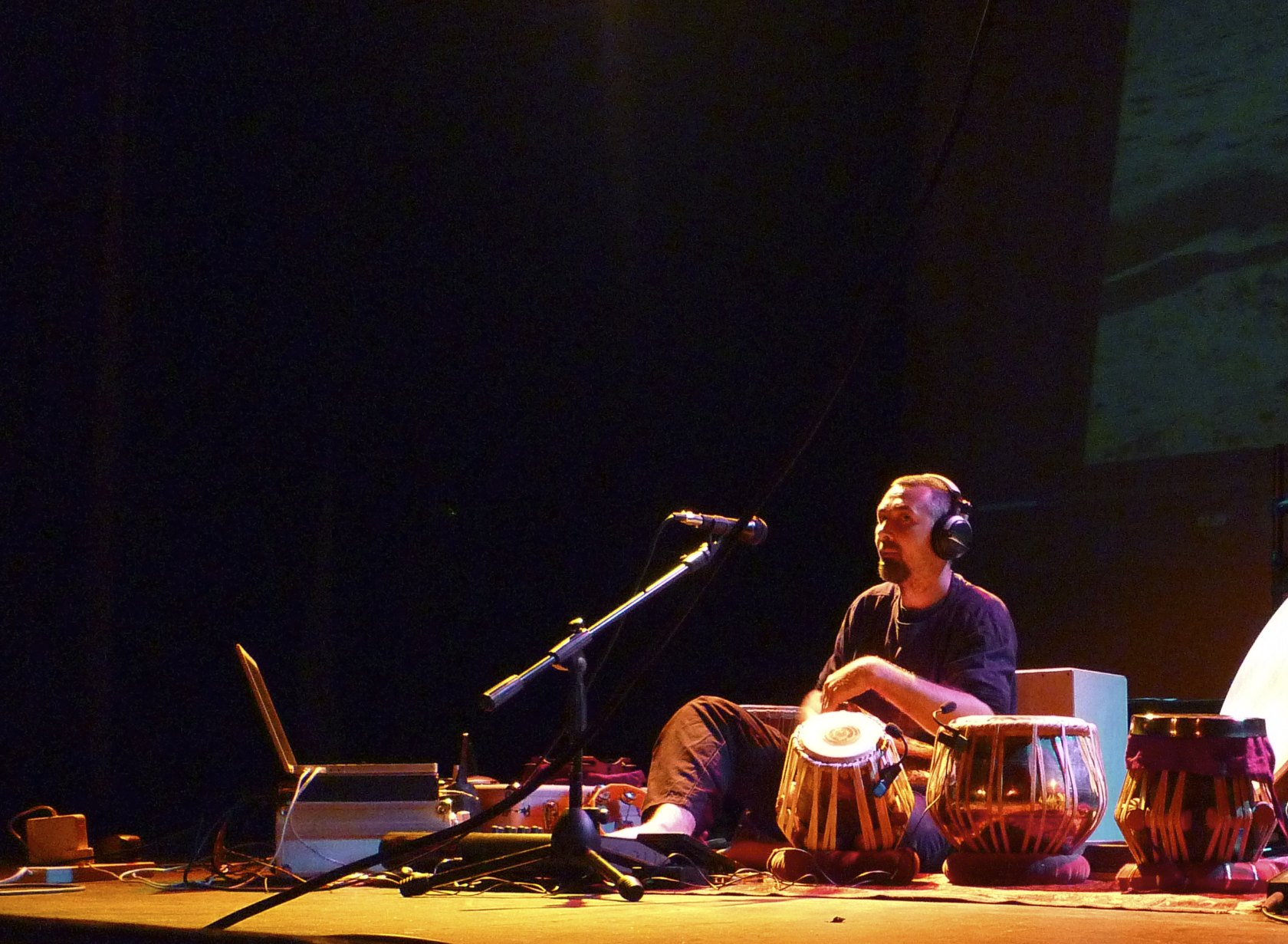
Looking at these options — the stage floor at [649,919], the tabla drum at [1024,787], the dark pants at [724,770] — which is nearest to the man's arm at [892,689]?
the dark pants at [724,770]

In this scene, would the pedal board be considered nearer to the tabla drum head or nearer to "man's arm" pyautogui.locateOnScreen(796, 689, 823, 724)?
the tabla drum head

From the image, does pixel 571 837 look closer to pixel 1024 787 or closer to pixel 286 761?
pixel 1024 787

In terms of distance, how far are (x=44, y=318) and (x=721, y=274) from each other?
2652mm

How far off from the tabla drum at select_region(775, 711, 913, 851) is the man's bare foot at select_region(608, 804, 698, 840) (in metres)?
0.31

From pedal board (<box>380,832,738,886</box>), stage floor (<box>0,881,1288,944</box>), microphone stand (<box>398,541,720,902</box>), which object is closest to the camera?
stage floor (<box>0,881,1288,944</box>)

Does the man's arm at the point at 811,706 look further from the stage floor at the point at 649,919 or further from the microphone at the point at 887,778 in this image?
the stage floor at the point at 649,919

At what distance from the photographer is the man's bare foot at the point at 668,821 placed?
3.06 metres

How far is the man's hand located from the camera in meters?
3.12

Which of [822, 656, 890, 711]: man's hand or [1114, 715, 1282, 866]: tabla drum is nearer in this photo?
[1114, 715, 1282, 866]: tabla drum

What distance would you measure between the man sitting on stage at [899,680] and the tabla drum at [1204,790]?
0.75 metres

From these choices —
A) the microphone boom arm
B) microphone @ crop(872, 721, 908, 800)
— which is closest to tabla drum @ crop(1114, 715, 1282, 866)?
microphone @ crop(872, 721, 908, 800)

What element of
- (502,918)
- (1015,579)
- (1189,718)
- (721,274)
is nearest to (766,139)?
(721,274)

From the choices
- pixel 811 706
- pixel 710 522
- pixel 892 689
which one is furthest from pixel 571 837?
pixel 811 706

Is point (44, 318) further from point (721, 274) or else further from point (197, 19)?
point (721, 274)
